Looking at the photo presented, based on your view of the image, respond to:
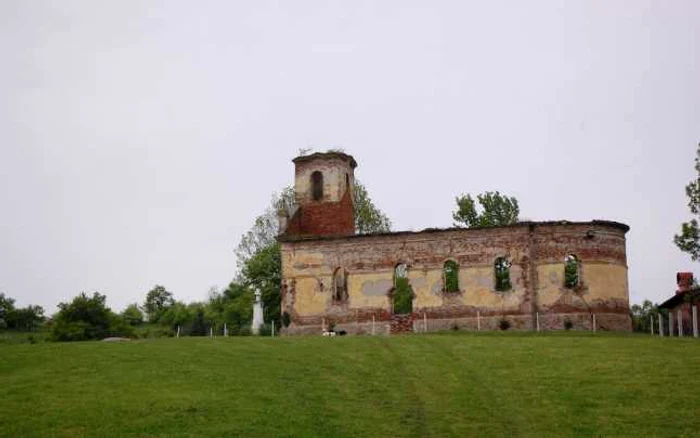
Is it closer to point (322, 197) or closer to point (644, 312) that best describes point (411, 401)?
point (322, 197)

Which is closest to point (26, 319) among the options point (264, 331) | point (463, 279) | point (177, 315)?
point (177, 315)

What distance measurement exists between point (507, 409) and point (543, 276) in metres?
22.0

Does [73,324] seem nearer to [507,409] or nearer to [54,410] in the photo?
[54,410]

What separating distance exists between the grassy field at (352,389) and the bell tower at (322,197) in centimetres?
1868

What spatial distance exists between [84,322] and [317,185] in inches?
636

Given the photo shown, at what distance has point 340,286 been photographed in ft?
153

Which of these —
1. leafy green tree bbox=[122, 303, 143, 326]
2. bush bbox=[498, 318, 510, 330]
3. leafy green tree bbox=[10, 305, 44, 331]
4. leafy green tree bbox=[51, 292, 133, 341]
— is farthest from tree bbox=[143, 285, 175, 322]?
bush bbox=[498, 318, 510, 330]

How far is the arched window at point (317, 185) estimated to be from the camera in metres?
50.9

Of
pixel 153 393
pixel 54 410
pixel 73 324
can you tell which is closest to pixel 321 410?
pixel 153 393

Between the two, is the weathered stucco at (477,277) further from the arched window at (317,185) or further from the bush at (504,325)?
the arched window at (317,185)

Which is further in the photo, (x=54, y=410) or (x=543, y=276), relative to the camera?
(x=543, y=276)

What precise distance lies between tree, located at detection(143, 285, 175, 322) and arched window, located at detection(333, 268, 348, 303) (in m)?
47.6

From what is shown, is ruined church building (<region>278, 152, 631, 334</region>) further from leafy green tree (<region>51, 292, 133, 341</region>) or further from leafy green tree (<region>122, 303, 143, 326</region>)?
leafy green tree (<region>122, 303, 143, 326</region>)

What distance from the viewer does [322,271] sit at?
46.5 m
